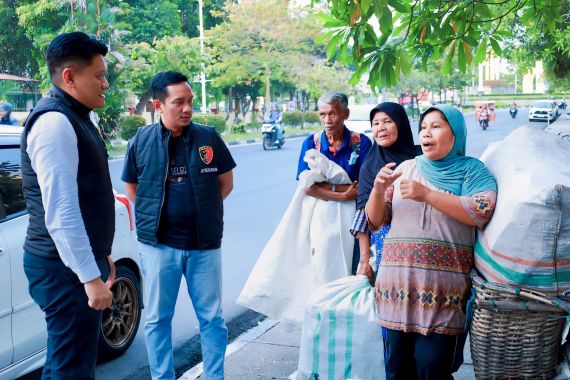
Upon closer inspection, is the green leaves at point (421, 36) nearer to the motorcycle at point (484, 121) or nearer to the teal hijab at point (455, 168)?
the teal hijab at point (455, 168)

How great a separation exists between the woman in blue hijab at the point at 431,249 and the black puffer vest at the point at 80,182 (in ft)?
3.66

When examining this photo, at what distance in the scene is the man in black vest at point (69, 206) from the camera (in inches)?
96.8

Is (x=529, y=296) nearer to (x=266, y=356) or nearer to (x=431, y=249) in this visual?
(x=431, y=249)

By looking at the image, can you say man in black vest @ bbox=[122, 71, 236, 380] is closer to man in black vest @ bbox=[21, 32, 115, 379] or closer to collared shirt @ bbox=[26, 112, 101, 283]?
man in black vest @ bbox=[21, 32, 115, 379]

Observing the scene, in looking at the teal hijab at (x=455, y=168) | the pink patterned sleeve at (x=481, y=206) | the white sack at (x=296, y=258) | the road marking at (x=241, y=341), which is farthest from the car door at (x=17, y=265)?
the pink patterned sleeve at (x=481, y=206)

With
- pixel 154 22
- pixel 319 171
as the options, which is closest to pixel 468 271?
pixel 319 171

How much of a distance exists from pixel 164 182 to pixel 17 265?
88cm

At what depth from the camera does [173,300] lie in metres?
3.71

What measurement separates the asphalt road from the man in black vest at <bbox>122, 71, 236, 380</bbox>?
0.84m

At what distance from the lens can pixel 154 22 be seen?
4084 centimetres

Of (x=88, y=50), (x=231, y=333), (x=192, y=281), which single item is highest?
(x=88, y=50)

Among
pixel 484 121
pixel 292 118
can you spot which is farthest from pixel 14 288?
pixel 292 118

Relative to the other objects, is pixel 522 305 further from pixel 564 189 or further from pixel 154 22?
pixel 154 22

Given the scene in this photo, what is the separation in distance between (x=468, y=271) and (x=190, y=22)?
46.5 metres
